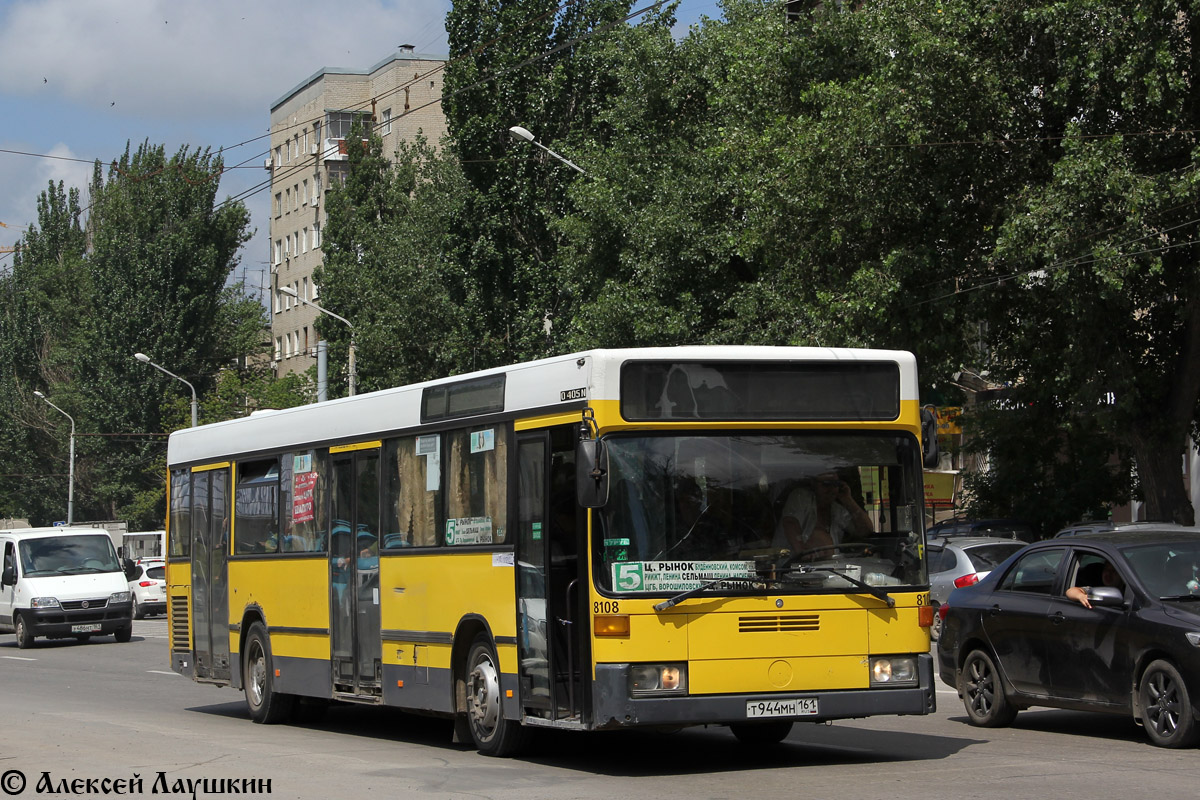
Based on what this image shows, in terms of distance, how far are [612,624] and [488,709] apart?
75.9 inches

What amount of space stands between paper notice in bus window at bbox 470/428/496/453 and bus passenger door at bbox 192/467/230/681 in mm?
5539

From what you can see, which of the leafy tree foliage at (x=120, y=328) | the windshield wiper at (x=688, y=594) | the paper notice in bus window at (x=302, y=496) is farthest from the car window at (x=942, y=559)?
the leafy tree foliage at (x=120, y=328)

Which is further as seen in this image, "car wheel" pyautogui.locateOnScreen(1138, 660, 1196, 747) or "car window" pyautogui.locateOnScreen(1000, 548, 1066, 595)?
"car window" pyautogui.locateOnScreen(1000, 548, 1066, 595)

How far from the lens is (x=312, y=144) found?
93938mm

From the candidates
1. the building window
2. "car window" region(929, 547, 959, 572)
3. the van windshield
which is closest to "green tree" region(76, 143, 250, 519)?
the building window

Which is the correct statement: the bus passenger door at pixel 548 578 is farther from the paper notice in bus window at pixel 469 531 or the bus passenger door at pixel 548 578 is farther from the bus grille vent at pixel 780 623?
the bus grille vent at pixel 780 623

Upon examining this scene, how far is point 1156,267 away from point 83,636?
862 inches

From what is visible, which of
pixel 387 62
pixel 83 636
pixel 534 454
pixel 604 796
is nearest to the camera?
pixel 604 796

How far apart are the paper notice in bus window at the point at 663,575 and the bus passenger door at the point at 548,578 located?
45 cm

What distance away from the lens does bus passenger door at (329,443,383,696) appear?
1318 cm

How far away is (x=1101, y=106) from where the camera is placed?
22.6 metres

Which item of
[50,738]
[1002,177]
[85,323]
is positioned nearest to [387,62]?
[85,323]

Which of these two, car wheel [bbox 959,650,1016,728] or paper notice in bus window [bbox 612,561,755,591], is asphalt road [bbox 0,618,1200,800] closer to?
car wheel [bbox 959,650,1016,728]

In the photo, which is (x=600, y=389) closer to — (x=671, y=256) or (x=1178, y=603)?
(x=1178, y=603)
